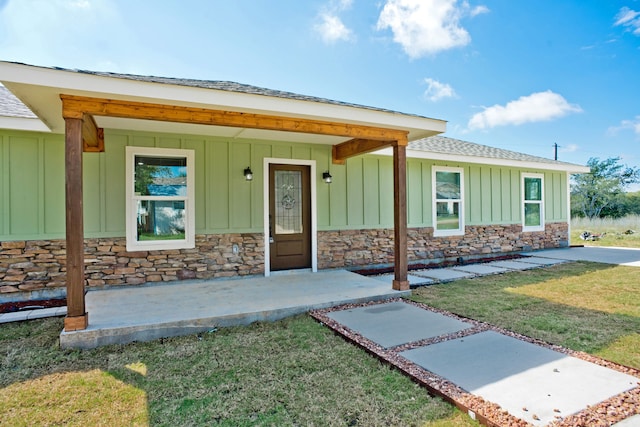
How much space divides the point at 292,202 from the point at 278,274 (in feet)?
4.46

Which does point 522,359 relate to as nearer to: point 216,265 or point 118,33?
point 216,265

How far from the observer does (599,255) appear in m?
9.00

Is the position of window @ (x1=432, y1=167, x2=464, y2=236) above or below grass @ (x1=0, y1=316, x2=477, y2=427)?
above

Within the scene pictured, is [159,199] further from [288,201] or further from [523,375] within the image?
[523,375]

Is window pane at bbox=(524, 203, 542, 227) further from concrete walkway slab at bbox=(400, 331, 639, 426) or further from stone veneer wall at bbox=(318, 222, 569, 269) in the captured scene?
concrete walkway slab at bbox=(400, 331, 639, 426)

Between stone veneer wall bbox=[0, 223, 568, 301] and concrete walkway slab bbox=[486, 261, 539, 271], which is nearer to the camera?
stone veneer wall bbox=[0, 223, 568, 301]

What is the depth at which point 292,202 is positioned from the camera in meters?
6.46

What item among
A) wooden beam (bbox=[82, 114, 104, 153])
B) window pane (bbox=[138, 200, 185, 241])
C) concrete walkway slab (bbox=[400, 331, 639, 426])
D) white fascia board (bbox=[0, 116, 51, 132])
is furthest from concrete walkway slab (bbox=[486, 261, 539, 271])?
white fascia board (bbox=[0, 116, 51, 132])

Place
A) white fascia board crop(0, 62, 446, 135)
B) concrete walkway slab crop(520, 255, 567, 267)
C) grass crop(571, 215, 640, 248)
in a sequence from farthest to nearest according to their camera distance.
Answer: grass crop(571, 215, 640, 248) < concrete walkway slab crop(520, 255, 567, 267) < white fascia board crop(0, 62, 446, 135)

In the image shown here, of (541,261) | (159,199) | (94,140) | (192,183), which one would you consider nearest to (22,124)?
(94,140)

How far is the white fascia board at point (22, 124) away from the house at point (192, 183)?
15 mm

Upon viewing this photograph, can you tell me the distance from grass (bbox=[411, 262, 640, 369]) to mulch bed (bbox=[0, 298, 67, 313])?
16.6 ft

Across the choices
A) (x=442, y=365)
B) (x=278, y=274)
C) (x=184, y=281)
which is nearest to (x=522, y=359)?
(x=442, y=365)

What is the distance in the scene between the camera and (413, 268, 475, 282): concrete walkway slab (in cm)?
626
